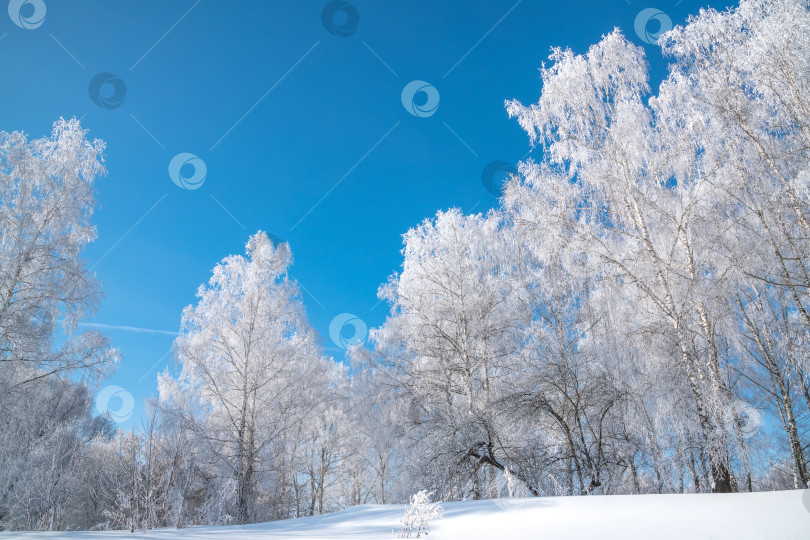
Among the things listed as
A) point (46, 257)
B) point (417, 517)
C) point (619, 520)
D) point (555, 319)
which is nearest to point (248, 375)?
point (46, 257)

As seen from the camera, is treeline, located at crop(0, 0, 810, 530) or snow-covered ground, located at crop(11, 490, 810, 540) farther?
treeline, located at crop(0, 0, 810, 530)

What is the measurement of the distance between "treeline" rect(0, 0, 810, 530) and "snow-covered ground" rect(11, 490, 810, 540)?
1864 mm

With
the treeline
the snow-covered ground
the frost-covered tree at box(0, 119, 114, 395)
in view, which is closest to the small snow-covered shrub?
the snow-covered ground

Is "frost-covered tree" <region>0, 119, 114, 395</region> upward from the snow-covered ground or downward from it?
upward

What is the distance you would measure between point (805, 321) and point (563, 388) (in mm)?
4229

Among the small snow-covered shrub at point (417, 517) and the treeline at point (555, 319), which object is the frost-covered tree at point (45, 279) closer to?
the treeline at point (555, 319)

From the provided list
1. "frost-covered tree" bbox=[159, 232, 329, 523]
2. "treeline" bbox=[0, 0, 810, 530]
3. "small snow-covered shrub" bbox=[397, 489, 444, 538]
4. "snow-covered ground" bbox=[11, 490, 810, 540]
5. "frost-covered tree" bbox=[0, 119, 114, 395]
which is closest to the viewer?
"snow-covered ground" bbox=[11, 490, 810, 540]

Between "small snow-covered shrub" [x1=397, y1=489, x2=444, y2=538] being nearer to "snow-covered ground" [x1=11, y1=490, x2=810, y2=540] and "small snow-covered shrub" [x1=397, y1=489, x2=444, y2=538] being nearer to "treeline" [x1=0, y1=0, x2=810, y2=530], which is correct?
"snow-covered ground" [x1=11, y1=490, x2=810, y2=540]

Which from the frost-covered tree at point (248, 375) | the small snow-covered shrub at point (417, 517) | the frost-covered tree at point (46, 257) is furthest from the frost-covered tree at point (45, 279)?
the small snow-covered shrub at point (417, 517)

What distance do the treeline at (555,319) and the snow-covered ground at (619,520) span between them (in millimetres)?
1864

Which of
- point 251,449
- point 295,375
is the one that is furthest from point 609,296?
point 251,449

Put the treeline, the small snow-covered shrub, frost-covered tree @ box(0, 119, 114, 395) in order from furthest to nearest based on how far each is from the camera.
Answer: frost-covered tree @ box(0, 119, 114, 395), the treeline, the small snow-covered shrub

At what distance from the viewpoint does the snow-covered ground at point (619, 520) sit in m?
3.06

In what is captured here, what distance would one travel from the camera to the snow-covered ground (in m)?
3.06
